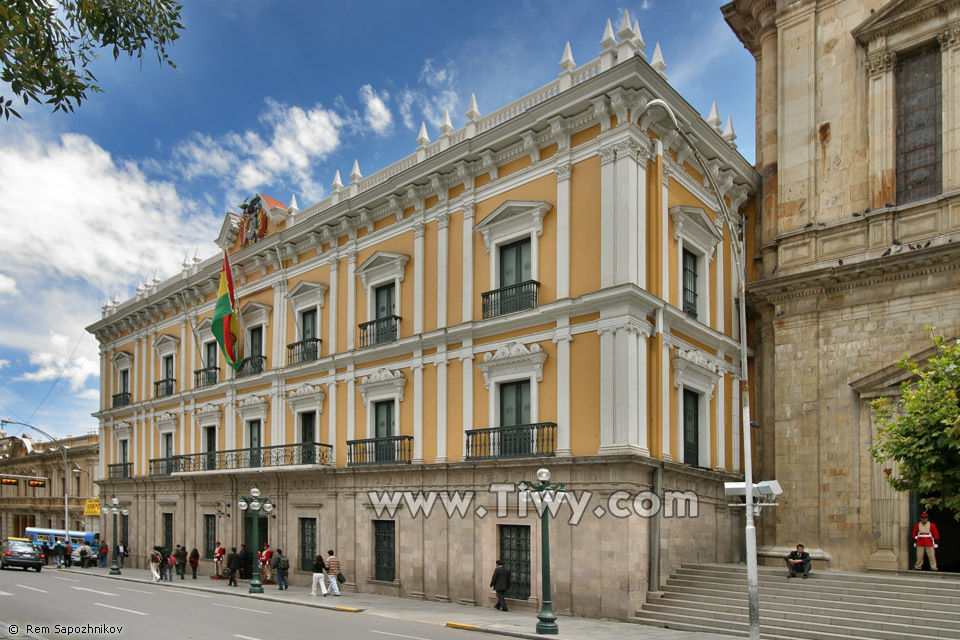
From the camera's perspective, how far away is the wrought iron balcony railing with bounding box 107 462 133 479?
38844mm

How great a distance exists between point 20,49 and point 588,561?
1487cm

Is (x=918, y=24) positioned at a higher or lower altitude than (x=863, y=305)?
higher

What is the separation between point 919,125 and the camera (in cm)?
2203

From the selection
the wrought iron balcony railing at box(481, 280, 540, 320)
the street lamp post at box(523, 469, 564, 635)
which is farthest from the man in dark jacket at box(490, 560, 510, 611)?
the wrought iron balcony railing at box(481, 280, 540, 320)

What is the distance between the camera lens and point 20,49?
10.4 metres

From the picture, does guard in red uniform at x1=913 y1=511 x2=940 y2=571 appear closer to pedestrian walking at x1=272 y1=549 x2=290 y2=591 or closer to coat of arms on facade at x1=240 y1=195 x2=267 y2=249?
pedestrian walking at x1=272 y1=549 x2=290 y2=591

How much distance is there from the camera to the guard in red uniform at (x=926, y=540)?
1895cm

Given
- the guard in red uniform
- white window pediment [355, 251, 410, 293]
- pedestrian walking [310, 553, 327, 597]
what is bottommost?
pedestrian walking [310, 553, 327, 597]

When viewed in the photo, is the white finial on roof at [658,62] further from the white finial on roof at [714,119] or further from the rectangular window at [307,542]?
the rectangular window at [307,542]

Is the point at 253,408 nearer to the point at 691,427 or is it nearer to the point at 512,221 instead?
the point at 512,221

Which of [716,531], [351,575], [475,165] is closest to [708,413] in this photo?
[716,531]

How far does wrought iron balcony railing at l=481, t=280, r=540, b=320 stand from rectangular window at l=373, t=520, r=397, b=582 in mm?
7170

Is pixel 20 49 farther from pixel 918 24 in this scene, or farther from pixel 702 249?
pixel 918 24

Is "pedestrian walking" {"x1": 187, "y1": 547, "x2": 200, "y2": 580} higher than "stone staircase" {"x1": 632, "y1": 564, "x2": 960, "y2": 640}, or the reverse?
"stone staircase" {"x1": 632, "y1": 564, "x2": 960, "y2": 640}
